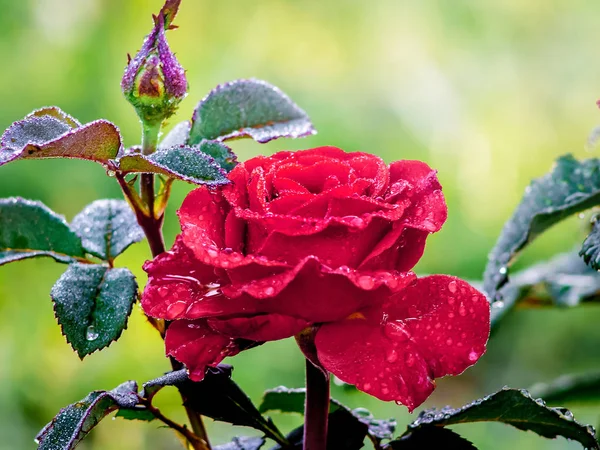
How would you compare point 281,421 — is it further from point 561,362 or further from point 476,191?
point 476,191

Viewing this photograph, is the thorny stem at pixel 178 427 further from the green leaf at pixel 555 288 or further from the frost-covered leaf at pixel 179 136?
the green leaf at pixel 555 288

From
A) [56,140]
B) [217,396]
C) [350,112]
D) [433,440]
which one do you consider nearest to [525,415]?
[433,440]

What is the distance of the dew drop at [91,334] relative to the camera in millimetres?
367

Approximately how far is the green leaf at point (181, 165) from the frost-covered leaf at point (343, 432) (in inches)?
6.6

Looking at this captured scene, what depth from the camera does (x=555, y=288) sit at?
0.63 m

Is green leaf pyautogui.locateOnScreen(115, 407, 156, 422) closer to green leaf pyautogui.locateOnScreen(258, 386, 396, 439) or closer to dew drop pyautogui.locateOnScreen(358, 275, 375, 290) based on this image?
green leaf pyautogui.locateOnScreen(258, 386, 396, 439)

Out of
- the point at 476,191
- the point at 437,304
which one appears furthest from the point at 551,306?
the point at 476,191

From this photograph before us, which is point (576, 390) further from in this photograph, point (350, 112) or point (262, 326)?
point (350, 112)

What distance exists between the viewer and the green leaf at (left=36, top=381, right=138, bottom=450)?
35 centimetres

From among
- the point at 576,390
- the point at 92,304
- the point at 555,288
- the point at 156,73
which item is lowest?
the point at 576,390

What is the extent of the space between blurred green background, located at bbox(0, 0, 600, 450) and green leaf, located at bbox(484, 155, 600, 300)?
0.70 m

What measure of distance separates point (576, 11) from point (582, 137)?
1.82ft

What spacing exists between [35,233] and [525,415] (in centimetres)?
30

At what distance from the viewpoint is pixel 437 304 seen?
1.15 feet
